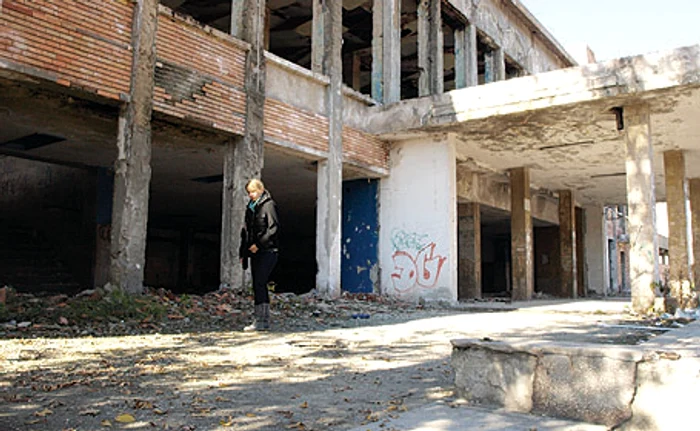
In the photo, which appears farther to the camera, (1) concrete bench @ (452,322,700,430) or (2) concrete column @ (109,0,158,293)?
(2) concrete column @ (109,0,158,293)

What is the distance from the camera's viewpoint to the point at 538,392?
114 inches

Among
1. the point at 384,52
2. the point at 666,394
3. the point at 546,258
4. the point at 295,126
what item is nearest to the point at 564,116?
the point at 384,52

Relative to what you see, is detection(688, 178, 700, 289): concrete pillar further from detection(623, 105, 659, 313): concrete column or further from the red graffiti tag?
the red graffiti tag

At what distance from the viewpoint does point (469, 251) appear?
1575cm

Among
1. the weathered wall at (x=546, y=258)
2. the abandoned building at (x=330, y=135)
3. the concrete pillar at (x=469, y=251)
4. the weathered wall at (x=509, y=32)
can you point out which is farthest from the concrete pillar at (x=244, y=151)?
the weathered wall at (x=546, y=258)

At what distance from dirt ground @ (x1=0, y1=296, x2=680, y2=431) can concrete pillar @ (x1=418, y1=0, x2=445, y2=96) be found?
7.82 m

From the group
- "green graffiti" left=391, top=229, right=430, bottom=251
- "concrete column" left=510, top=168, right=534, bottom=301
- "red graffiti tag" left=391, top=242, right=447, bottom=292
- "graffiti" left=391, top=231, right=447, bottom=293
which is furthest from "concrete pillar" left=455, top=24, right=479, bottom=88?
"red graffiti tag" left=391, top=242, right=447, bottom=292

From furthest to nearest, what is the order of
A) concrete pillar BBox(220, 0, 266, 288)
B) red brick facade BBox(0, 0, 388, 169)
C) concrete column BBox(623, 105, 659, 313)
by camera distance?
concrete column BBox(623, 105, 659, 313) → concrete pillar BBox(220, 0, 266, 288) → red brick facade BBox(0, 0, 388, 169)

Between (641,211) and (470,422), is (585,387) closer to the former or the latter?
(470,422)

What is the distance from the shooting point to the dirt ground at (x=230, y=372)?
2.79 meters

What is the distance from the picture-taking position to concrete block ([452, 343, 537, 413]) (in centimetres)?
294

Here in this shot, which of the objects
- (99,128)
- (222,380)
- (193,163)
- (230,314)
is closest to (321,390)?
(222,380)

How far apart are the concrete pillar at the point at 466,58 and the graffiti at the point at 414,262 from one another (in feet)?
17.3

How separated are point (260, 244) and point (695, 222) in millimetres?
13917
